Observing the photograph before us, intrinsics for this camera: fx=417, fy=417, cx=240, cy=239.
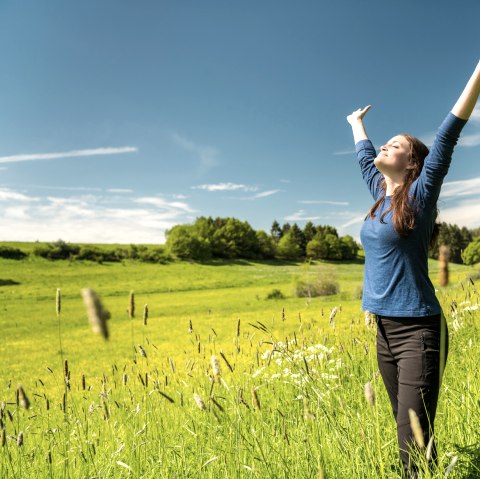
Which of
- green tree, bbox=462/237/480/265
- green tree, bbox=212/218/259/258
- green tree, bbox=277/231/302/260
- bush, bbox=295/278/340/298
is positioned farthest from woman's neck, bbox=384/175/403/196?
green tree, bbox=277/231/302/260

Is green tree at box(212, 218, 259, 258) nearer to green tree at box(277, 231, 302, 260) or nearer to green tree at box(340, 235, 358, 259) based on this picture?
green tree at box(277, 231, 302, 260)

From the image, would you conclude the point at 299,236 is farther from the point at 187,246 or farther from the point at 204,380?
the point at 204,380

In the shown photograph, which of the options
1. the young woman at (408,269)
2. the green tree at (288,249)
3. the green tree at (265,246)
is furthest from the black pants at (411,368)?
the green tree at (288,249)

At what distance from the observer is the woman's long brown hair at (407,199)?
2.90 m

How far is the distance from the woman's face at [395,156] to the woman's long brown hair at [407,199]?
0.12 feet

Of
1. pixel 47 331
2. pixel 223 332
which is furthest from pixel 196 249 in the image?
pixel 223 332

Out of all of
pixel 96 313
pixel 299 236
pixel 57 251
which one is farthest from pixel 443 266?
pixel 299 236

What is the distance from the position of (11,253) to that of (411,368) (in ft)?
316

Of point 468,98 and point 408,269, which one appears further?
point 408,269

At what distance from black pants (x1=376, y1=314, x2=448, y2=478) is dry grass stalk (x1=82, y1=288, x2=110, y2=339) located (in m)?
2.22

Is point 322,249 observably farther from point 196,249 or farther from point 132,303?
point 132,303

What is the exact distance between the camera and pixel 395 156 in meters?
3.16

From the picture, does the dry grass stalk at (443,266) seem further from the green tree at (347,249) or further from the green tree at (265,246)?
the green tree at (347,249)

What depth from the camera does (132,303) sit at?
1688 mm
